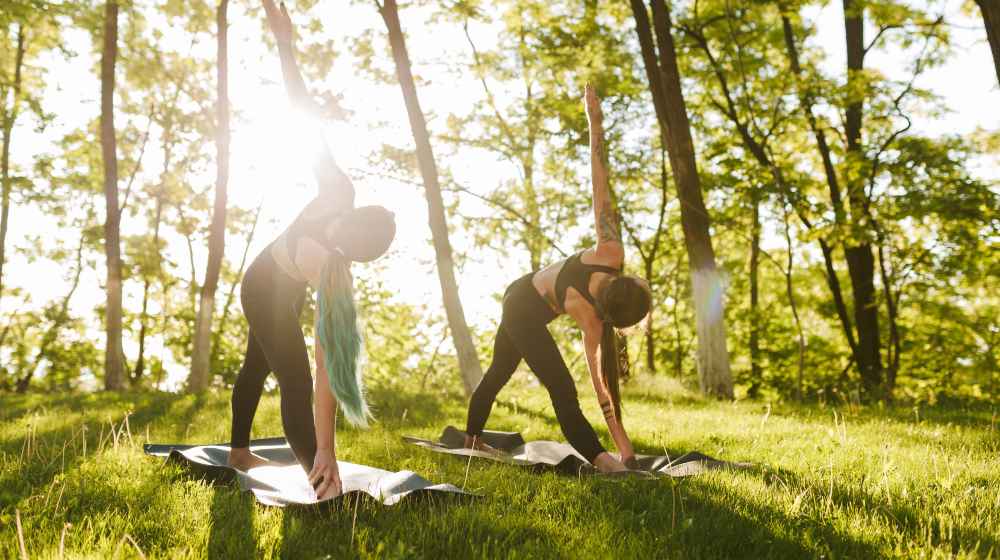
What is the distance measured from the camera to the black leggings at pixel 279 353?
3285 millimetres

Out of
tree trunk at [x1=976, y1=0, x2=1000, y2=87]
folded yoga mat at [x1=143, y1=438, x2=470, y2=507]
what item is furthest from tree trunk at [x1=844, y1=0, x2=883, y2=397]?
folded yoga mat at [x1=143, y1=438, x2=470, y2=507]

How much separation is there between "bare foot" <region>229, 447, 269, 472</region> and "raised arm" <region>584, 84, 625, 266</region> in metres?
2.89

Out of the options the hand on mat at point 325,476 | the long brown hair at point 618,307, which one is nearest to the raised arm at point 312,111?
the hand on mat at point 325,476

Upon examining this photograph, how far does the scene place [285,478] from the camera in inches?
150

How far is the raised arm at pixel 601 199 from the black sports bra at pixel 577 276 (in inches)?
3.7

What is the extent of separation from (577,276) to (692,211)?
18.4ft

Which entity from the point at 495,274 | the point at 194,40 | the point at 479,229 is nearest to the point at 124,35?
the point at 194,40

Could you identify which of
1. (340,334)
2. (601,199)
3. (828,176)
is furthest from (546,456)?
(828,176)

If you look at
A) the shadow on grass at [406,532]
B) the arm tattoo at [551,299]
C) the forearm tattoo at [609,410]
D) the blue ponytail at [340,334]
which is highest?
the arm tattoo at [551,299]

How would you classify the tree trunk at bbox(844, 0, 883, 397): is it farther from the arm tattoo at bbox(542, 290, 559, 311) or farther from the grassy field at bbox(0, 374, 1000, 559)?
the arm tattoo at bbox(542, 290, 559, 311)

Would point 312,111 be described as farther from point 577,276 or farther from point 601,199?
point 577,276

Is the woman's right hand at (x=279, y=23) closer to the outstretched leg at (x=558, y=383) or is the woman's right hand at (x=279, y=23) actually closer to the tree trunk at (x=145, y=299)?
the outstretched leg at (x=558, y=383)

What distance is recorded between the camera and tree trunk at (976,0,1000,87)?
541cm

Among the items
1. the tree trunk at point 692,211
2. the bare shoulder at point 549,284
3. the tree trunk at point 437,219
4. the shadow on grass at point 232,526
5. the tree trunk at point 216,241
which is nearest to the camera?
the shadow on grass at point 232,526
